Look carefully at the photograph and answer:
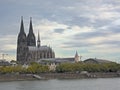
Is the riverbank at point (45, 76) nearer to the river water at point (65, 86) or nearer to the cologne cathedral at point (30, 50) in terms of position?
the river water at point (65, 86)

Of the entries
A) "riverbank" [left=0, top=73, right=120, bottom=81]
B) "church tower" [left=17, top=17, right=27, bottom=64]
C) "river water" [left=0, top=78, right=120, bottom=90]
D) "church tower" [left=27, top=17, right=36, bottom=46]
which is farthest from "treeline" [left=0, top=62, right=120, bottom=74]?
"river water" [left=0, top=78, right=120, bottom=90]

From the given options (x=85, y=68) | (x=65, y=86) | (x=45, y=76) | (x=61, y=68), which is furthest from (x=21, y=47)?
(x=65, y=86)

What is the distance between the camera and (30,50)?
17262 cm

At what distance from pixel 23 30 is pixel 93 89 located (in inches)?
4339

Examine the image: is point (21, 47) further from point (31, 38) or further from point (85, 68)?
point (85, 68)

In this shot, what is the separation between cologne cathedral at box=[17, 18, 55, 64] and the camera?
172125mm

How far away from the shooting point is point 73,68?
128m

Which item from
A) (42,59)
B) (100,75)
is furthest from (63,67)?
(42,59)

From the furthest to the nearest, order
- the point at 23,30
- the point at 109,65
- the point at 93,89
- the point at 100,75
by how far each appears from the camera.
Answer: the point at 23,30
the point at 109,65
the point at 100,75
the point at 93,89

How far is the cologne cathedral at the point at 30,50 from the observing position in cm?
17212

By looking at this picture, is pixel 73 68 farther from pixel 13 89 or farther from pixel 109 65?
pixel 13 89

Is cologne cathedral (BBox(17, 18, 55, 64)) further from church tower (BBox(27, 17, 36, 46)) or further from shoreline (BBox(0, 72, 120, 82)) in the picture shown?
shoreline (BBox(0, 72, 120, 82))

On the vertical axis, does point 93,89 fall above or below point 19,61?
below

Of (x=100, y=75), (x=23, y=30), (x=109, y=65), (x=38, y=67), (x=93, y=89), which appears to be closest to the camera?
(x=93, y=89)
